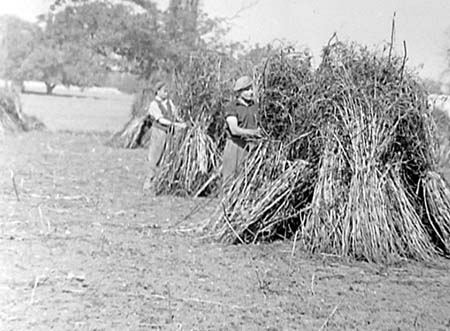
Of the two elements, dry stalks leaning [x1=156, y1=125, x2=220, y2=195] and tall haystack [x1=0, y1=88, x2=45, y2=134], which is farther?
tall haystack [x1=0, y1=88, x2=45, y2=134]

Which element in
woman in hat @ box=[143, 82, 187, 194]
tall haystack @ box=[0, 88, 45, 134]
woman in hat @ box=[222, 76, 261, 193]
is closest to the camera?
woman in hat @ box=[222, 76, 261, 193]

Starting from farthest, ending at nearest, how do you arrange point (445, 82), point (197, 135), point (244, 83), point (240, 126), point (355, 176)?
point (197, 135), point (445, 82), point (244, 83), point (240, 126), point (355, 176)

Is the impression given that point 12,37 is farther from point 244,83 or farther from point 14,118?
point 14,118

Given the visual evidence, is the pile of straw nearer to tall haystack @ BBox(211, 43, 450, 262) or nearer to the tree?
tall haystack @ BBox(211, 43, 450, 262)

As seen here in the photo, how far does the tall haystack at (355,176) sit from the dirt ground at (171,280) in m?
0.14

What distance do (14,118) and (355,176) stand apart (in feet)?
27.7

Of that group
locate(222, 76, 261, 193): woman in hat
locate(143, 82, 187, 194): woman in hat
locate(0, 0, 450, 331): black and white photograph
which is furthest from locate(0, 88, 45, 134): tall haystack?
locate(222, 76, 261, 193): woman in hat

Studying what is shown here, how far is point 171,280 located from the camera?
10.0 feet

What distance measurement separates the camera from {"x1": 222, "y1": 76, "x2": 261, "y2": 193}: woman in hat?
14.3ft

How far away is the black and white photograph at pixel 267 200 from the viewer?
2.72 meters

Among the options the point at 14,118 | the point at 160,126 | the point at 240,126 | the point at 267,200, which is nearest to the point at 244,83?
the point at 240,126

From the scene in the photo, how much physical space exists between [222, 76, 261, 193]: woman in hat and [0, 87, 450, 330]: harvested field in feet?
1.41

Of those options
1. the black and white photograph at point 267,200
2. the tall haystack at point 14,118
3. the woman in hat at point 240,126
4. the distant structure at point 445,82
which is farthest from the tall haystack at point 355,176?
the tall haystack at point 14,118

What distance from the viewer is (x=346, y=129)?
12.7 ft
